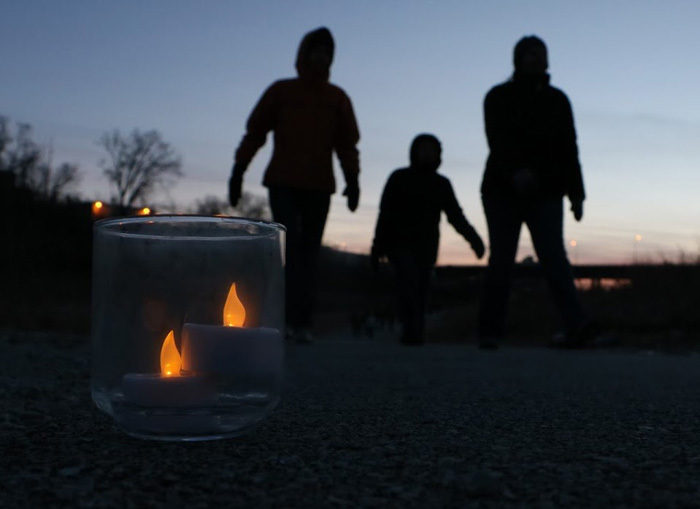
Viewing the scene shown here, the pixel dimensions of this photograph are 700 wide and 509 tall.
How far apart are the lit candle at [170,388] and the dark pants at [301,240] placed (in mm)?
3860

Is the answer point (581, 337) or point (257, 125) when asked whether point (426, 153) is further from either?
point (581, 337)

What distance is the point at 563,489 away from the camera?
1.04m

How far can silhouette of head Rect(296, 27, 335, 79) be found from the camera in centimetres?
523

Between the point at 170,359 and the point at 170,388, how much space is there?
0.05m

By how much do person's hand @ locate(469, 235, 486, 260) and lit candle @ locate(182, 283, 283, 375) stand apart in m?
4.66

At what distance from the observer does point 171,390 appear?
48.7 inches

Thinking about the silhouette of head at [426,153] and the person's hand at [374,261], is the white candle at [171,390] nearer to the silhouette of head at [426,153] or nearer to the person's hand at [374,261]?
the person's hand at [374,261]

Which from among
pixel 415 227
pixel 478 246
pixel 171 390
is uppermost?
pixel 415 227

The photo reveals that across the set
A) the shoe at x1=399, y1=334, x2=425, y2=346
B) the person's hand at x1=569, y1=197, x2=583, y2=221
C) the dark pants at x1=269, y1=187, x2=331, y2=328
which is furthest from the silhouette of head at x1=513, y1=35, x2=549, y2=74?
the shoe at x1=399, y1=334, x2=425, y2=346

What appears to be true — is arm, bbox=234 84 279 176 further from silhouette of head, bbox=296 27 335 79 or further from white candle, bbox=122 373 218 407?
white candle, bbox=122 373 218 407

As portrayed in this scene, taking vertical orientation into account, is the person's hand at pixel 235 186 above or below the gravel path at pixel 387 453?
above

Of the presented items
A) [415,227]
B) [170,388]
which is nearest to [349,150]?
[415,227]

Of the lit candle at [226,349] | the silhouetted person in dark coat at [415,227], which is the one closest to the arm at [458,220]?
A: the silhouetted person in dark coat at [415,227]

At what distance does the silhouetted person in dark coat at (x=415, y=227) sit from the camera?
6016mm
